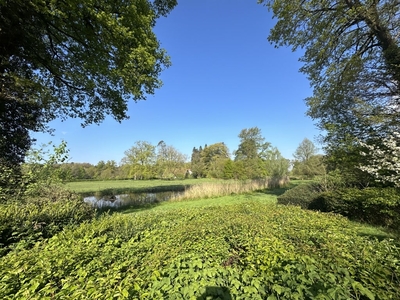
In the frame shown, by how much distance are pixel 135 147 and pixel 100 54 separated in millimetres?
37771

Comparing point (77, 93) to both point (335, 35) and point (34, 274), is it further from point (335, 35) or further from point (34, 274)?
point (335, 35)

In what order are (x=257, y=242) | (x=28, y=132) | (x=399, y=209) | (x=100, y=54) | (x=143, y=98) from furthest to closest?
1. (x=143, y=98)
2. (x=28, y=132)
3. (x=100, y=54)
4. (x=399, y=209)
5. (x=257, y=242)

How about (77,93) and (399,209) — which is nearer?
(399,209)

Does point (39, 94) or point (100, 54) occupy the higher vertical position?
point (100, 54)

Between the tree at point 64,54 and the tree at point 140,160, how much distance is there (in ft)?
115

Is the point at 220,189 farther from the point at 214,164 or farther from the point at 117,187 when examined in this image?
the point at 214,164

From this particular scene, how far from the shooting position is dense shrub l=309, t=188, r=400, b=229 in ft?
18.4

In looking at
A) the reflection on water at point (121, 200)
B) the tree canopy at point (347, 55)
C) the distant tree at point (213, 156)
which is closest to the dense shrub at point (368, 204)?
the tree canopy at point (347, 55)

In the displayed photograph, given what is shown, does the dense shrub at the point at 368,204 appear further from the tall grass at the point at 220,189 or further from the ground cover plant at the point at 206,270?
the tall grass at the point at 220,189

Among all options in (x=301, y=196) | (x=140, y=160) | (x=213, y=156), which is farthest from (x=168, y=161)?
(x=301, y=196)

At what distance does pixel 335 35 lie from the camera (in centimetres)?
885

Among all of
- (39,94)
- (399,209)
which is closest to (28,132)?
(39,94)

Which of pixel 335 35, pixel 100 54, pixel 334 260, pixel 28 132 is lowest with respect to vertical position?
pixel 334 260

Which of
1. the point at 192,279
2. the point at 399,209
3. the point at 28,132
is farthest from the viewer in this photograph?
the point at 28,132
